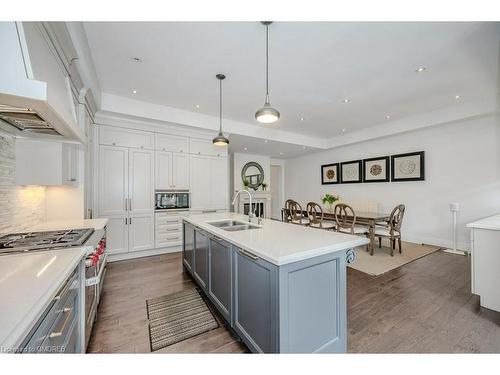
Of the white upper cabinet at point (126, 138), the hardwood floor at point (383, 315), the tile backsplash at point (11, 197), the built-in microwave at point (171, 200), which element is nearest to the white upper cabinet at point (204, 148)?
the white upper cabinet at point (126, 138)

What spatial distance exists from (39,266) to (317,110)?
173 inches

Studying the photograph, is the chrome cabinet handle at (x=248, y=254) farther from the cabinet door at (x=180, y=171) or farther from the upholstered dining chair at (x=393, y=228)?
the upholstered dining chair at (x=393, y=228)

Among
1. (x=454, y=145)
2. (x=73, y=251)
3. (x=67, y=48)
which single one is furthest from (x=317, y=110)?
(x=73, y=251)

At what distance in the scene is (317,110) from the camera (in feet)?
13.6

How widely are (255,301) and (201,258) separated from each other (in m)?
1.12

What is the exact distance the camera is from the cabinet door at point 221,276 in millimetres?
1711

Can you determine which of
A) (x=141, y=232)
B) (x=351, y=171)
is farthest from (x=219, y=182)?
(x=351, y=171)

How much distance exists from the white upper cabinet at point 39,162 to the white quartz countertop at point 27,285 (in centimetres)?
99

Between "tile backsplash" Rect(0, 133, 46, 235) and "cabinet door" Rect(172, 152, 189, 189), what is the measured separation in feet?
6.85

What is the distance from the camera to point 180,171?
420 cm

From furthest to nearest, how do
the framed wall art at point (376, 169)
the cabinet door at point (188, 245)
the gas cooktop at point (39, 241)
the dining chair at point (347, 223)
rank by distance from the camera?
the framed wall art at point (376, 169), the dining chair at point (347, 223), the cabinet door at point (188, 245), the gas cooktop at point (39, 241)

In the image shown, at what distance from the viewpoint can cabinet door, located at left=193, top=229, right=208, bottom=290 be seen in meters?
2.19

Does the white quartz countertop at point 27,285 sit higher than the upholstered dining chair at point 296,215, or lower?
higher

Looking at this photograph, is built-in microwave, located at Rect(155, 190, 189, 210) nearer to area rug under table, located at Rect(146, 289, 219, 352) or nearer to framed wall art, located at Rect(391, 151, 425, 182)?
area rug under table, located at Rect(146, 289, 219, 352)
